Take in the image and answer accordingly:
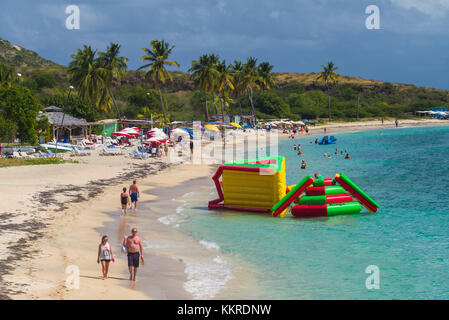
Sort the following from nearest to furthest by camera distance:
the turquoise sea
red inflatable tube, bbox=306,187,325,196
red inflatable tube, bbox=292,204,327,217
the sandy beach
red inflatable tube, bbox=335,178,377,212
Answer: the sandy beach
the turquoise sea
red inflatable tube, bbox=292,204,327,217
red inflatable tube, bbox=306,187,325,196
red inflatable tube, bbox=335,178,377,212

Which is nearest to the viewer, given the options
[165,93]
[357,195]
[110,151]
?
[357,195]

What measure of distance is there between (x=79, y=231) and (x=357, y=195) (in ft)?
41.5

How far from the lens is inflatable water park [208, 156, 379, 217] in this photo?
21484 mm

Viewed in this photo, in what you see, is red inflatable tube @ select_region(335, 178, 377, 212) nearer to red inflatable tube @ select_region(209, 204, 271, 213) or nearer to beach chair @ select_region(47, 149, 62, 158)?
red inflatable tube @ select_region(209, 204, 271, 213)

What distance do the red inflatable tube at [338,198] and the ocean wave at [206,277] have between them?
811 centimetres

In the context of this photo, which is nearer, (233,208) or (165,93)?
(233,208)

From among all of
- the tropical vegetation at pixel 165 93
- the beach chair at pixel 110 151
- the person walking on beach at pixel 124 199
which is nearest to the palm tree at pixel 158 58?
the tropical vegetation at pixel 165 93

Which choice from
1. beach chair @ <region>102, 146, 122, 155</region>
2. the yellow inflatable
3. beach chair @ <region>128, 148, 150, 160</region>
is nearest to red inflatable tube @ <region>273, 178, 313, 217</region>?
the yellow inflatable

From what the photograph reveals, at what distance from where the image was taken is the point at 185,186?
99.2ft

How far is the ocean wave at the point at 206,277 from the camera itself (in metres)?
12.5

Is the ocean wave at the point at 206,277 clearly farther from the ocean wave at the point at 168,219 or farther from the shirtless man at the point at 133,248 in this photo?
the ocean wave at the point at 168,219

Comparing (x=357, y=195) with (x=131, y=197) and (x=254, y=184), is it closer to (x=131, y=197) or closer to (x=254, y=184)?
(x=254, y=184)

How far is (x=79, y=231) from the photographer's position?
17.3 metres

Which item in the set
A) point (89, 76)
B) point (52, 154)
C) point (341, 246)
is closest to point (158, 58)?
A: point (89, 76)
